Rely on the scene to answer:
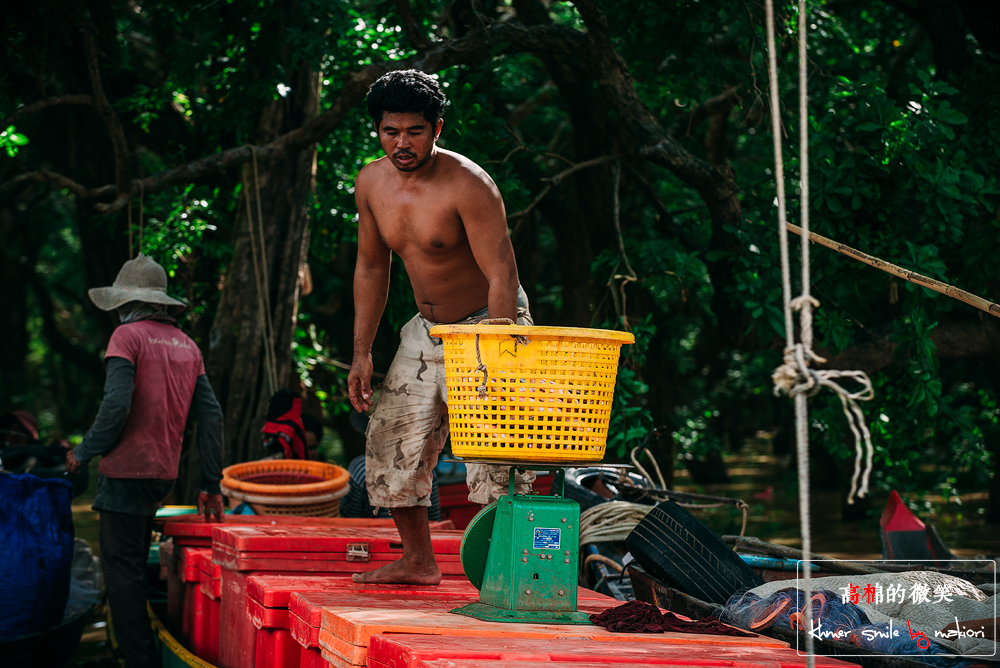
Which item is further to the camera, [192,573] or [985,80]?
[985,80]

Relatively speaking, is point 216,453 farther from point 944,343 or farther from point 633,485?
point 944,343

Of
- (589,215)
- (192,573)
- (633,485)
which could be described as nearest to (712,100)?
(589,215)

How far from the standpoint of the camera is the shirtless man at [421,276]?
3.63 meters

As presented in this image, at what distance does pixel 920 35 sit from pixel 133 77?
28.6ft

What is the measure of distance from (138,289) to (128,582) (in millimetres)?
1586

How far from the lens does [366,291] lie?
4219 millimetres

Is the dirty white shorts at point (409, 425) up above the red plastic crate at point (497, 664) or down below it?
above

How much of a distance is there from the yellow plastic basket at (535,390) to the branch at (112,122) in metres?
4.47

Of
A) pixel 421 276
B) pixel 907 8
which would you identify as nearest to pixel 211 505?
pixel 421 276

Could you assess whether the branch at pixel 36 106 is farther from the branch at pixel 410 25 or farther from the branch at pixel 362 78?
the branch at pixel 410 25

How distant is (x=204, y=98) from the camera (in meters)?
9.80

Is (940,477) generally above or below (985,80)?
below

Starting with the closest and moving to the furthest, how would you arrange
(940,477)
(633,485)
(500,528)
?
1. (500,528)
2. (633,485)
3. (940,477)

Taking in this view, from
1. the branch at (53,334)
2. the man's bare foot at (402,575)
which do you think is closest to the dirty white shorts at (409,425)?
the man's bare foot at (402,575)
